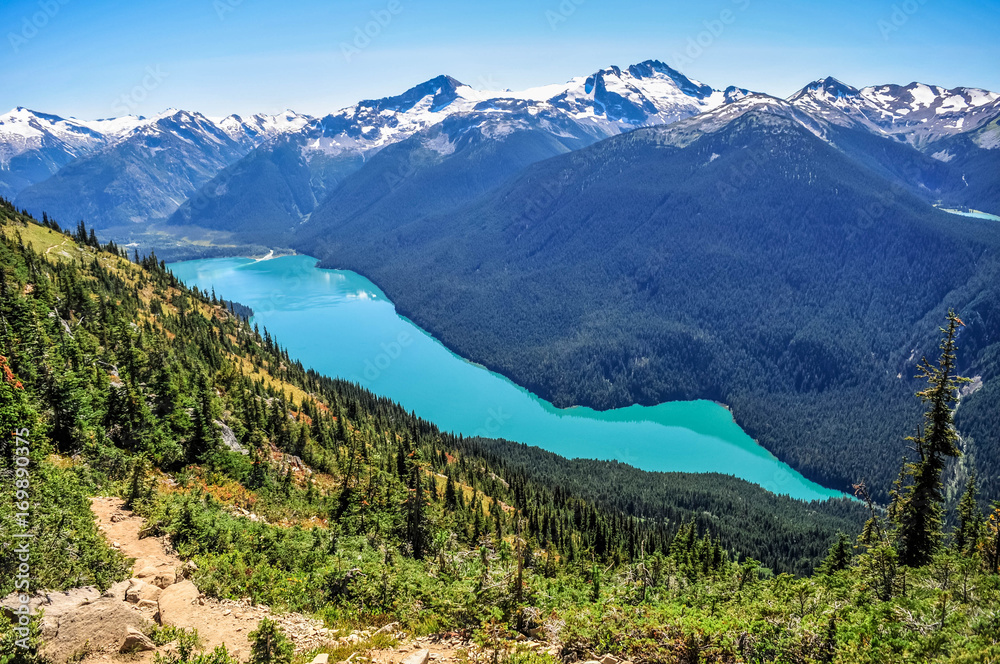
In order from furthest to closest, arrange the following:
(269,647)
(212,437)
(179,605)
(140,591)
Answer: (212,437), (179,605), (140,591), (269,647)

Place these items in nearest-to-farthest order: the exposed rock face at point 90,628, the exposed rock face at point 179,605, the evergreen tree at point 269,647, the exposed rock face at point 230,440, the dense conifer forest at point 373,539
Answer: the exposed rock face at point 90,628 < the evergreen tree at point 269,647 < the exposed rock face at point 179,605 < the dense conifer forest at point 373,539 < the exposed rock face at point 230,440

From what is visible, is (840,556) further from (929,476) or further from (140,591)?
(140,591)

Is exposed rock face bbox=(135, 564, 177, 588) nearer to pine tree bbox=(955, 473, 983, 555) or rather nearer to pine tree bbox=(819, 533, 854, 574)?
pine tree bbox=(819, 533, 854, 574)

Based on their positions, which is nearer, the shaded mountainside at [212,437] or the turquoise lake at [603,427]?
the shaded mountainside at [212,437]

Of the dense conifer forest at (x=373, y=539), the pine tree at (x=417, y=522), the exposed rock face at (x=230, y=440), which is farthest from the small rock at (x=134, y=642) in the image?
the exposed rock face at (x=230, y=440)

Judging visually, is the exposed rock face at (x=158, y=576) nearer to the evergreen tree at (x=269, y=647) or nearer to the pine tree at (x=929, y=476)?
the evergreen tree at (x=269, y=647)

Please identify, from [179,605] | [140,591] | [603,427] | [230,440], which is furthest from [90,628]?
[603,427]
